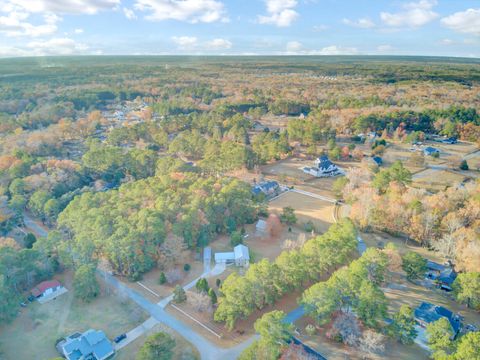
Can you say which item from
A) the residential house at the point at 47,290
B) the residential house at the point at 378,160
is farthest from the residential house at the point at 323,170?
the residential house at the point at 47,290

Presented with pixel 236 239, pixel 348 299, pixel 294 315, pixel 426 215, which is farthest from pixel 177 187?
pixel 426 215

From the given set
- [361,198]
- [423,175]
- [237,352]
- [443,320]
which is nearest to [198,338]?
[237,352]

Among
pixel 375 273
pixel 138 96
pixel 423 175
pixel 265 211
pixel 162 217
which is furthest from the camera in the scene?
pixel 138 96

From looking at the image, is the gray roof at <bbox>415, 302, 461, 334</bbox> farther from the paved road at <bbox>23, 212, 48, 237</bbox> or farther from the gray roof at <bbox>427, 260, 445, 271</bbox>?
the paved road at <bbox>23, 212, 48, 237</bbox>

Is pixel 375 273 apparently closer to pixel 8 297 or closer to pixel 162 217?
pixel 162 217

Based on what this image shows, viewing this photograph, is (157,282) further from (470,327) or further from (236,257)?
(470,327)

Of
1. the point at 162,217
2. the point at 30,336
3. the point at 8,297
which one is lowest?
the point at 30,336
